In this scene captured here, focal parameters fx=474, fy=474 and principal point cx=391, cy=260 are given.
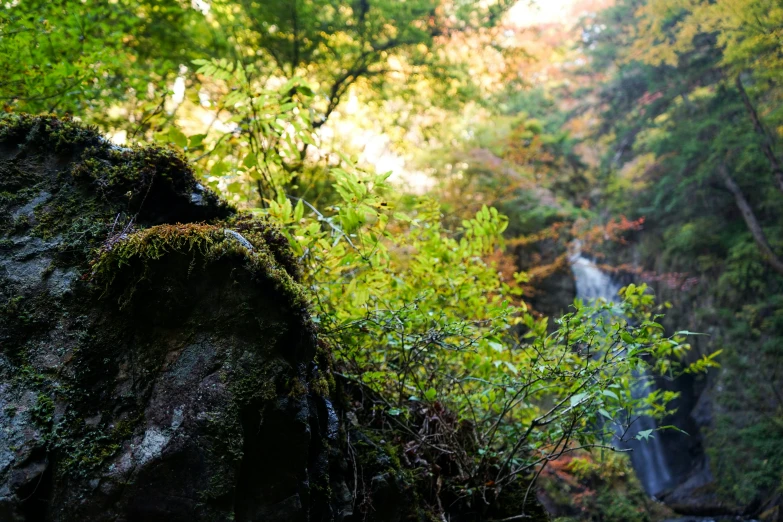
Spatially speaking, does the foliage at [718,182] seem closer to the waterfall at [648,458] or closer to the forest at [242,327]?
the waterfall at [648,458]

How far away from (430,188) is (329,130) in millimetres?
4256

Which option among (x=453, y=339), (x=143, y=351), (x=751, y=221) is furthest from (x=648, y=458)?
(x=143, y=351)

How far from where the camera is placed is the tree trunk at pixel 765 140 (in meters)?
9.23

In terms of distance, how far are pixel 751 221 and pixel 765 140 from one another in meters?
1.71

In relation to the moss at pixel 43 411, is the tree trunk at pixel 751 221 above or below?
above

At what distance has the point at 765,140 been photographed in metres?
9.40

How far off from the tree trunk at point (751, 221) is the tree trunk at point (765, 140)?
769 mm

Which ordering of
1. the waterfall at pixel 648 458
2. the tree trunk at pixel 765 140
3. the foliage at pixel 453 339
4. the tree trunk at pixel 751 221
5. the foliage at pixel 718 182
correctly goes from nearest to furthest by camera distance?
the foliage at pixel 453 339 → the foliage at pixel 718 182 → the tree trunk at pixel 765 140 → the tree trunk at pixel 751 221 → the waterfall at pixel 648 458

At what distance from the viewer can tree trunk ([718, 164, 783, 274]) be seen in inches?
375

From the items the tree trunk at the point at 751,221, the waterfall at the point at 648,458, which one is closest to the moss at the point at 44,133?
the waterfall at the point at 648,458

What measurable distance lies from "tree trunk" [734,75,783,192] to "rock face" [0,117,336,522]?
429 inches

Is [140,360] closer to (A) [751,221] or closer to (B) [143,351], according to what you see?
(B) [143,351]

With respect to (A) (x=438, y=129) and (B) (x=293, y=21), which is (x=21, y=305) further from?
(A) (x=438, y=129)

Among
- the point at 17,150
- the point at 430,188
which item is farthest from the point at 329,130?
the point at 17,150
